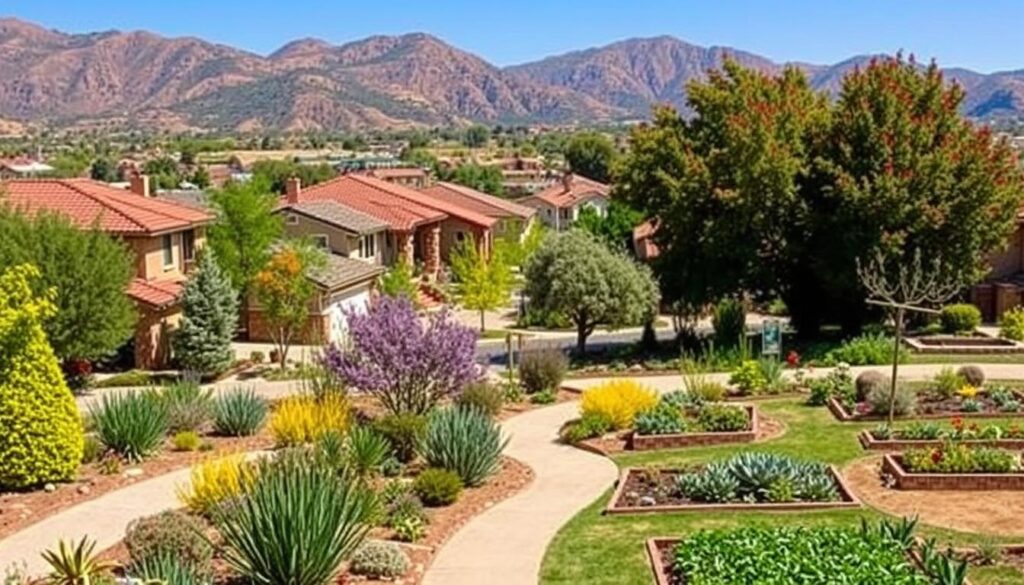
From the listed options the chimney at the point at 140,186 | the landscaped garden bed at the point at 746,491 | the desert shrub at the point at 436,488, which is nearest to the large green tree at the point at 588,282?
the landscaped garden bed at the point at 746,491

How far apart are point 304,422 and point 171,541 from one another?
24.8 ft

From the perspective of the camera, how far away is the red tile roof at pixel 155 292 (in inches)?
1545

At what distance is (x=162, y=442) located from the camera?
870 inches

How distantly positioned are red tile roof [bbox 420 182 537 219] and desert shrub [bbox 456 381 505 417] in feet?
177

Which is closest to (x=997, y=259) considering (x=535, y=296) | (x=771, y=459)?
(x=535, y=296)

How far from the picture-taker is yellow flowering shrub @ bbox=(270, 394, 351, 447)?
2089cm

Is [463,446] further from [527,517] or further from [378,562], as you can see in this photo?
[378,562]

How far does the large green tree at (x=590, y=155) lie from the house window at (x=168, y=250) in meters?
97.4

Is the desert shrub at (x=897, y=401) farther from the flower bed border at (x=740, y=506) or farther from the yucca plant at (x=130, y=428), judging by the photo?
the yucca plant at (x=130, y=428)

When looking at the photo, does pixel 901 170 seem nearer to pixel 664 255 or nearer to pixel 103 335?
pixel 664 255

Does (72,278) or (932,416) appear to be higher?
(72,278)

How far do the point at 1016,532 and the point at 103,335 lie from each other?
25.9 m

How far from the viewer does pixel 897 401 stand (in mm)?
22703

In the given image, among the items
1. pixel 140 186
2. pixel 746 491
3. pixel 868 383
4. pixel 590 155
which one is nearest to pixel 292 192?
pixel 140 186
